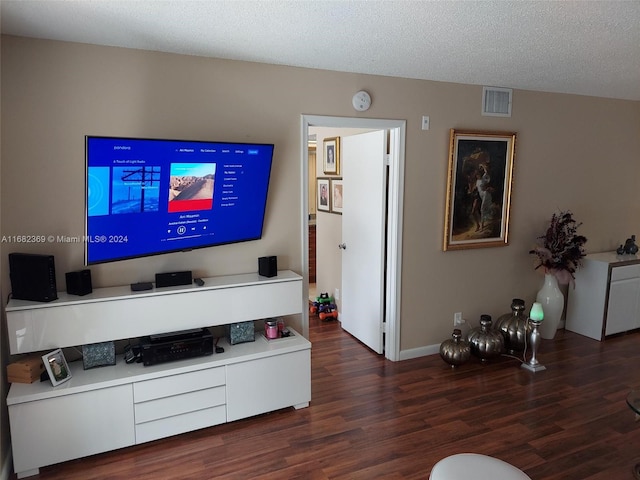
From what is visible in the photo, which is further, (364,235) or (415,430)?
(364,235)

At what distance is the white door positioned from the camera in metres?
3.97

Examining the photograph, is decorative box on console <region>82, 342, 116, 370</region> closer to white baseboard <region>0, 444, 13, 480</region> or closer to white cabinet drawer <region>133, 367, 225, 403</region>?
white cabinet drawer <region>133, 367, 225, 403</region>

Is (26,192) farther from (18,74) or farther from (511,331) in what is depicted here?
(511,331)

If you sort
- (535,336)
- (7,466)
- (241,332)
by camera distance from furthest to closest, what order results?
(535,336) → (241,332) → (7,466)

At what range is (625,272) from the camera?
4539mm

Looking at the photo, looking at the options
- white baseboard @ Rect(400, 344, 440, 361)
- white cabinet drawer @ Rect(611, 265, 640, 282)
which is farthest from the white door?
white cabinet drawer @ Rect(611, 265, 640, 282)

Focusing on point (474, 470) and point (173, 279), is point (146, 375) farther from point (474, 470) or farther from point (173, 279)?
point (474, 470)

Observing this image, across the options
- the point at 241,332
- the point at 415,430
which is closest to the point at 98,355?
the point at 241,332

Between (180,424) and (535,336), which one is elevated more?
(535,336)

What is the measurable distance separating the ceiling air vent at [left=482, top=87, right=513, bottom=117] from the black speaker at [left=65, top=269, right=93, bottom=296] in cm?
345

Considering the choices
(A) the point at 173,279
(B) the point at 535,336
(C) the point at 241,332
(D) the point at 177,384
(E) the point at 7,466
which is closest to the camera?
(E) the point at 7,466

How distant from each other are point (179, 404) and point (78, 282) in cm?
95

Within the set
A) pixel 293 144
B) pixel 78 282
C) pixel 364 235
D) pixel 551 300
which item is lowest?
pixel 551 300

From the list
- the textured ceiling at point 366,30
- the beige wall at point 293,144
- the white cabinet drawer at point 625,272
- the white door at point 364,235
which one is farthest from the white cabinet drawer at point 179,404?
the white cabinet drawer at point 625,272
